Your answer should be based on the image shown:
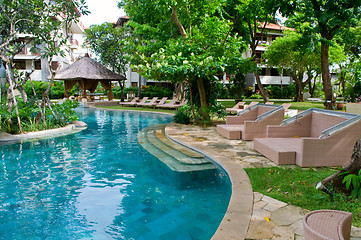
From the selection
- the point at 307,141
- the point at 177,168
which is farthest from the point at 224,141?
the point at 307,141

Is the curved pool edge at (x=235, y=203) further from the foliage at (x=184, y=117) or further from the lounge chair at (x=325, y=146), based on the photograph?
the foliage at (x=184, y=117)

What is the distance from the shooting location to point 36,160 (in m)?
7.49

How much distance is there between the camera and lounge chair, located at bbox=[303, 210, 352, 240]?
231 cm

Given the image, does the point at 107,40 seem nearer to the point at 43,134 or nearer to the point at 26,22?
the point at 26,22

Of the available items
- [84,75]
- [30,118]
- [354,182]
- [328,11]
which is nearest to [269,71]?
[84,75]

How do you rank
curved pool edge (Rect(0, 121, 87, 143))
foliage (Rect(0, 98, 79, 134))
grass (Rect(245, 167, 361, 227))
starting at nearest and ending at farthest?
grass (Rect(245, 167, 361, 227)), curved pool edge (Rect(0, 121, 87, 143)), foliage (Rect(0, 98, 79, 134))

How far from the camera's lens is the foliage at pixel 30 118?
10375 mm

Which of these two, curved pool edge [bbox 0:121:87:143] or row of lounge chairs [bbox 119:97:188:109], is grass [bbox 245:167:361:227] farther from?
row of lounge chairs [bbox 119:97:188:109]

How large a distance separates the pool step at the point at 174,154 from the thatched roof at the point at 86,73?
63.0 ft

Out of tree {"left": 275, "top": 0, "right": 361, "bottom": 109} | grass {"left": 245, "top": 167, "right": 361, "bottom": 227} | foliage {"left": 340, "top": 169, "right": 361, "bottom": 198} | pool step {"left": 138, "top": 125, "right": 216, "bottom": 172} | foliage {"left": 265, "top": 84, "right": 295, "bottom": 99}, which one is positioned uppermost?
tree {"left": 275, "top": 0, "right": 361, "bottom": 109}

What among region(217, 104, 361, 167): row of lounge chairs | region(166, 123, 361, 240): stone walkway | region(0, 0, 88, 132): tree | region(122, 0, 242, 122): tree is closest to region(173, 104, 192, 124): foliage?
region(122, 0, 242, 122): tree

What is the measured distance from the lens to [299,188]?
14.7 ft

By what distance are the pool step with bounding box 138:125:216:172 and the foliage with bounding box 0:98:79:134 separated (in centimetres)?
412

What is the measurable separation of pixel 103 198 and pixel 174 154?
8.59ft
